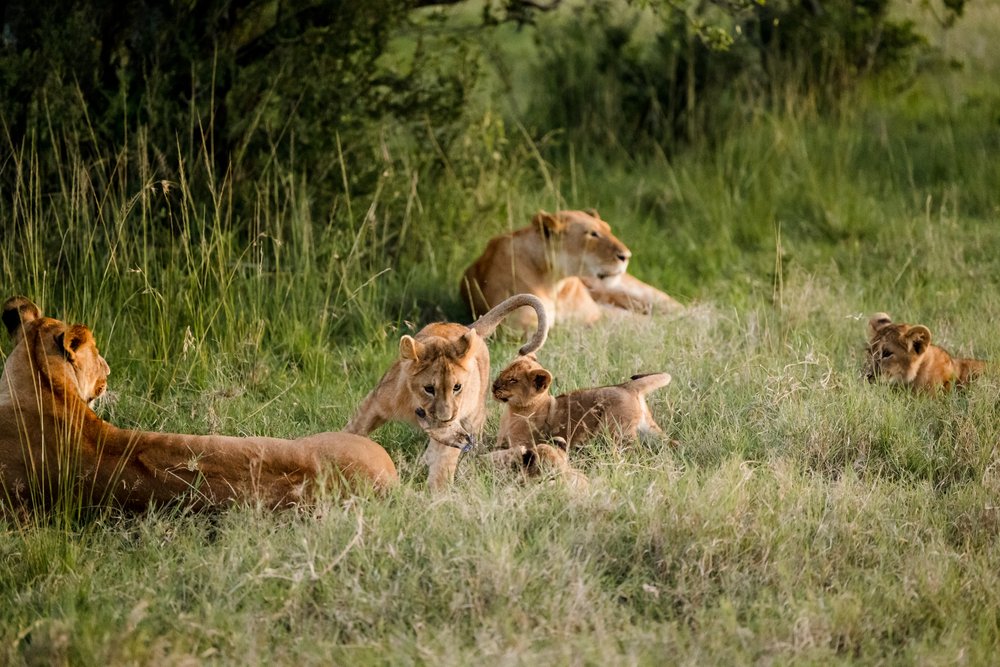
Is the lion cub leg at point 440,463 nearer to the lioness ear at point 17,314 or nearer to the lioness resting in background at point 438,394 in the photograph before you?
the lioness resting in background at point 438,394

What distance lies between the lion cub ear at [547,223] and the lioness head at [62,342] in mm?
3107

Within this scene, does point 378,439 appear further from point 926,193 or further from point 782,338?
point 926,193

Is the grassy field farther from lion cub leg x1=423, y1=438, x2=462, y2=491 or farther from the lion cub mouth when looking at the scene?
the lion cub mouth

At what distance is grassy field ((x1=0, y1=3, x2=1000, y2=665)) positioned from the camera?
389cm

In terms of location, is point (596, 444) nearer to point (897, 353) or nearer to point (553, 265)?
point (897, 353)

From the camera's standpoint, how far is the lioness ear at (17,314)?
16.2 ft

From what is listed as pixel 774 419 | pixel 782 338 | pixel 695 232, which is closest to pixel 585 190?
pixel 695 232

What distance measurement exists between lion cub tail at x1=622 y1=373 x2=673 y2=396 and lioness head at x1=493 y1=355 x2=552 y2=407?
1.14ft

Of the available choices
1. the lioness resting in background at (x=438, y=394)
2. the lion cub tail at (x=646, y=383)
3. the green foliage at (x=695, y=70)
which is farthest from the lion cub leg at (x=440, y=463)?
the green foliage at (x=695, y=70)

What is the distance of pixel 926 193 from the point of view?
30.3 ft

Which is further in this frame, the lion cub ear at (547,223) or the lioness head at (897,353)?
the lion cub ear at (547,223)

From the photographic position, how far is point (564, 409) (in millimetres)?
5457

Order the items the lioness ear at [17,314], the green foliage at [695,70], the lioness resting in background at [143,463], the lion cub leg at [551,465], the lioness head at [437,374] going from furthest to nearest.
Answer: the green foliage at [695,70] < the lioness head at [437,374] < the lioness ear at [17,314] < the lion cub leg at [551,465] < the lioness resting in background at [143,463]

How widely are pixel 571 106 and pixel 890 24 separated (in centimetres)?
273
